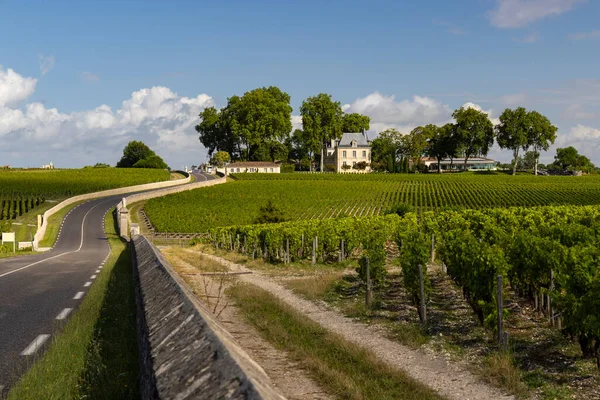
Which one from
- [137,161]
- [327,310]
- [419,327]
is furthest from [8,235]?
[137,161]

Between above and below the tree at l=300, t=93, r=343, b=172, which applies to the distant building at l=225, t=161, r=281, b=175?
below

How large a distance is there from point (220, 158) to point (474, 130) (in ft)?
223

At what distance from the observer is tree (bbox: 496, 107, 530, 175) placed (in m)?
142

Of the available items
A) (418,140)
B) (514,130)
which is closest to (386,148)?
(418,140)

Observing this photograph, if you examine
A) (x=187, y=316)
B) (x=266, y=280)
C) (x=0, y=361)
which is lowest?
(x=266, y=280)

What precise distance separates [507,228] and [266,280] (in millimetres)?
13782

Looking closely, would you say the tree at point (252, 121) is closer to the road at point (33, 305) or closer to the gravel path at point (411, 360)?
the road at point (33, 305)

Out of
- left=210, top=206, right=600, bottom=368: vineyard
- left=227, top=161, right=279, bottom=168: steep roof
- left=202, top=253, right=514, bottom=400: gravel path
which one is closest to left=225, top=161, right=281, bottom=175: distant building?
left=227, top=161, right=279, bottom=168: steep roof

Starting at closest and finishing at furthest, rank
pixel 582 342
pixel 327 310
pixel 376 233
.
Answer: pixel 582 342
pixel 327 310
pixel 376 233

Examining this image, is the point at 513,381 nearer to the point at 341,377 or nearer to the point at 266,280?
the point at 341,377

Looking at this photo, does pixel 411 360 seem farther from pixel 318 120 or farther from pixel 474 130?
pixel 474 130

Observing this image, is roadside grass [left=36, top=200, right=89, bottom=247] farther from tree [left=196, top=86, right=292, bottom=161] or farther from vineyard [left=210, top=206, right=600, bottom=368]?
tree [left=196, top=86, right=292, bottom=161]

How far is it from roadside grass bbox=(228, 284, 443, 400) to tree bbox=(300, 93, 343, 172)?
13164cm

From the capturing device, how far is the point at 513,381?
927 cm
